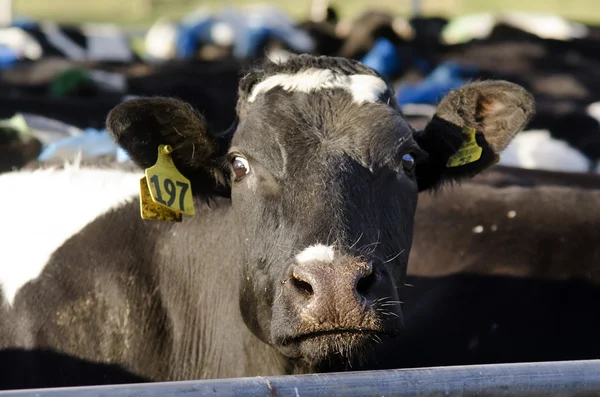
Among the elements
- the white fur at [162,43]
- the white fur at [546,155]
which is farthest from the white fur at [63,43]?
the white fur at [546,155]

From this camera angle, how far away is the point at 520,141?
6.79m

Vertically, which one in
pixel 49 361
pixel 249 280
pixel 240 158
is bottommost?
pixel 49 361

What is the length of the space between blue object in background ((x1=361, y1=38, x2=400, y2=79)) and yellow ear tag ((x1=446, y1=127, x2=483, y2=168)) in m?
6.41

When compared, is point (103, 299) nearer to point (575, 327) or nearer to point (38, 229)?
point (38, 229)

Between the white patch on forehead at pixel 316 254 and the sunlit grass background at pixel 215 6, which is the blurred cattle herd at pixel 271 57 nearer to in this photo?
the white patch on forehead at pixel 316 254

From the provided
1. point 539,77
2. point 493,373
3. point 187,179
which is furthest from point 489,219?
point 539,77

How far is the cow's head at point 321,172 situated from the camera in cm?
278

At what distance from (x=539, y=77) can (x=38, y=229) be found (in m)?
7.77

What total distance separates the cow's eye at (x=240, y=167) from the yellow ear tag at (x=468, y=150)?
2.63 feet

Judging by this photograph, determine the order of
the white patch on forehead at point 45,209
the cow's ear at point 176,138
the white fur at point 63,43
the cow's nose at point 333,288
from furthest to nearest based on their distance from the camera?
the white fur at point 63,43
the white patch on forehead at point 45,209
the cow's ear at point 176,138
the cow's nose at point 333,288

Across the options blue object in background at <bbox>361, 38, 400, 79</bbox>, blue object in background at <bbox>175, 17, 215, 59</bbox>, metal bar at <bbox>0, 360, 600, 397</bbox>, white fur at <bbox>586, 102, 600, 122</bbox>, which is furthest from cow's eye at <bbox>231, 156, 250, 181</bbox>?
blue object in background at <bbox>175, 17, 215, 59</bbox>

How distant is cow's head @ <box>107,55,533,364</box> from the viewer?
278cm

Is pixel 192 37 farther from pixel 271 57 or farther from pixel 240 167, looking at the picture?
pixel 240 167

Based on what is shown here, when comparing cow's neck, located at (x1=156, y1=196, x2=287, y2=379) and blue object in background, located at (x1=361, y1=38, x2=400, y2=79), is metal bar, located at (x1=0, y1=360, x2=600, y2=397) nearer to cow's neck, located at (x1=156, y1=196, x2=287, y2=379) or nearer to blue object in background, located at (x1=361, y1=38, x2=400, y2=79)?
cow's neck, located at (x1=156, y1=196, x2=287, y2=379)
